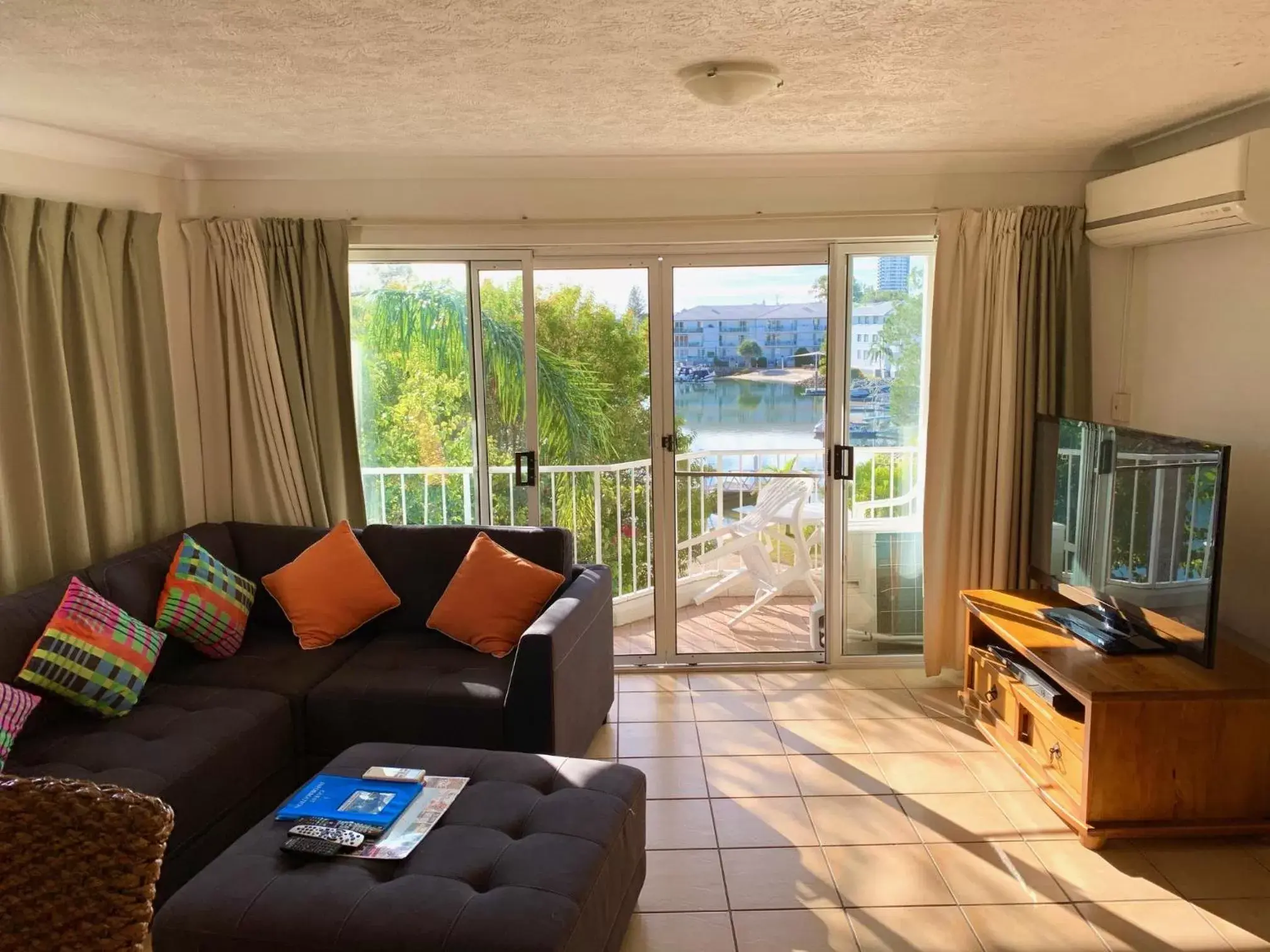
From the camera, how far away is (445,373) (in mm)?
4363

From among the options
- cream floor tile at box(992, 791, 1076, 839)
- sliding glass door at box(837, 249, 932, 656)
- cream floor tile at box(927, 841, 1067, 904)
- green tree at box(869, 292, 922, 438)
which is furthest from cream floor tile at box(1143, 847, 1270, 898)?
green tree at box(869, 292, 922, 438)

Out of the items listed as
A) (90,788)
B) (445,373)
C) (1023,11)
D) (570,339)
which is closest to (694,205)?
(570,339)

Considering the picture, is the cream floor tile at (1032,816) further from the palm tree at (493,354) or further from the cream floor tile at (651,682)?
the palm tree at (493,354)

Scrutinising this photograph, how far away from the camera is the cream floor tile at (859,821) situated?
2.99 meters

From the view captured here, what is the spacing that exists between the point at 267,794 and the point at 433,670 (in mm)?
649

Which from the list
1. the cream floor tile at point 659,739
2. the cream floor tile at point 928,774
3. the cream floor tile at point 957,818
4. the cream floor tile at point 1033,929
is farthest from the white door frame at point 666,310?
the cream floor tile at point 1033,929

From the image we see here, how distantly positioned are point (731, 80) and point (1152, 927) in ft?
8.38

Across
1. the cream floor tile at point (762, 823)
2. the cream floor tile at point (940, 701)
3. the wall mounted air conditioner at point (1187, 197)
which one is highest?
the wall mounted air conditioner at point (1187, 197)

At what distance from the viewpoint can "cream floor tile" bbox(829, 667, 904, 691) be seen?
4.30 meters

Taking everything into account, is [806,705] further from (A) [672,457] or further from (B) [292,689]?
(B) [292,689]

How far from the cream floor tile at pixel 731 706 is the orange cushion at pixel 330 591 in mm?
1365

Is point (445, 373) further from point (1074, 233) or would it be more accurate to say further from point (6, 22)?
point (1074, 233)

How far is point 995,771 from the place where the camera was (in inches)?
136

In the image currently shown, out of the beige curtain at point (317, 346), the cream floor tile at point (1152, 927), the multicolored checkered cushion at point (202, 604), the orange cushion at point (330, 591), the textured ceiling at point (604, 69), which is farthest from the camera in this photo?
the beige curtain at point (317, 346)
